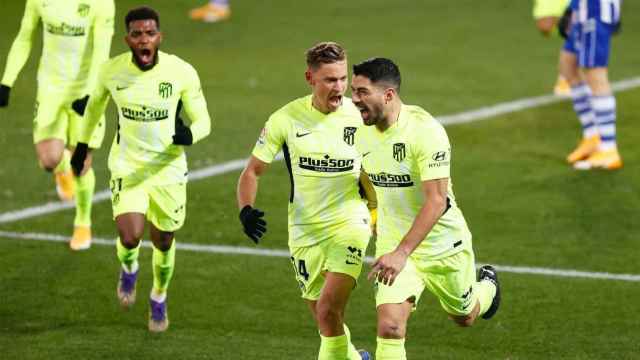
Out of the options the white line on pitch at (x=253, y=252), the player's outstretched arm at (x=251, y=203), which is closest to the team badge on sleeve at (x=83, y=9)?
the white line on pitch at (x=253, y=252)

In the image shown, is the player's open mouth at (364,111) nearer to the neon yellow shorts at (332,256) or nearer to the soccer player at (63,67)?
the neon yellow shorts at (332,256)

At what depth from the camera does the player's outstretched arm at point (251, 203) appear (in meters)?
10.4

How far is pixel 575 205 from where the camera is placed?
653 inches

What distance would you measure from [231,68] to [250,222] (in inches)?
518

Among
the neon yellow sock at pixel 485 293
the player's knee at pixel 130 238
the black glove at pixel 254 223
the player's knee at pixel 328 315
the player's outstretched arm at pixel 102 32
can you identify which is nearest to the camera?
the black glove at pixel 254 223

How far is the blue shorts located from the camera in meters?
17.8

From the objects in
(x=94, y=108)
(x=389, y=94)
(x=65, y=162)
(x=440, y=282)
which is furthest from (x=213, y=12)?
(x=389, y=94)

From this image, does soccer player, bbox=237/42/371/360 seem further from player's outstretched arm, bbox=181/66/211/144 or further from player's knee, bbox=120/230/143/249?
player's knee, bbox=120/230/143/249

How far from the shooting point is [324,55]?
10469mm

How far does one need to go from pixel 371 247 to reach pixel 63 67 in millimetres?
3405

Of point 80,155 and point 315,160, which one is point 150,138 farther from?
point 315,160

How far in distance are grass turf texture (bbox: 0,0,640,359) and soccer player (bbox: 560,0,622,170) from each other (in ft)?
1.02

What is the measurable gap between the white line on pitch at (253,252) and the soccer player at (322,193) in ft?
12.2

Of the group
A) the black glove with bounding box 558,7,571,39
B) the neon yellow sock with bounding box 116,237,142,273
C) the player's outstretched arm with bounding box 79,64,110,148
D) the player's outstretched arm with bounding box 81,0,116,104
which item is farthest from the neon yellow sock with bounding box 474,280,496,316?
the black glove with bounding box 558,7,571,39
